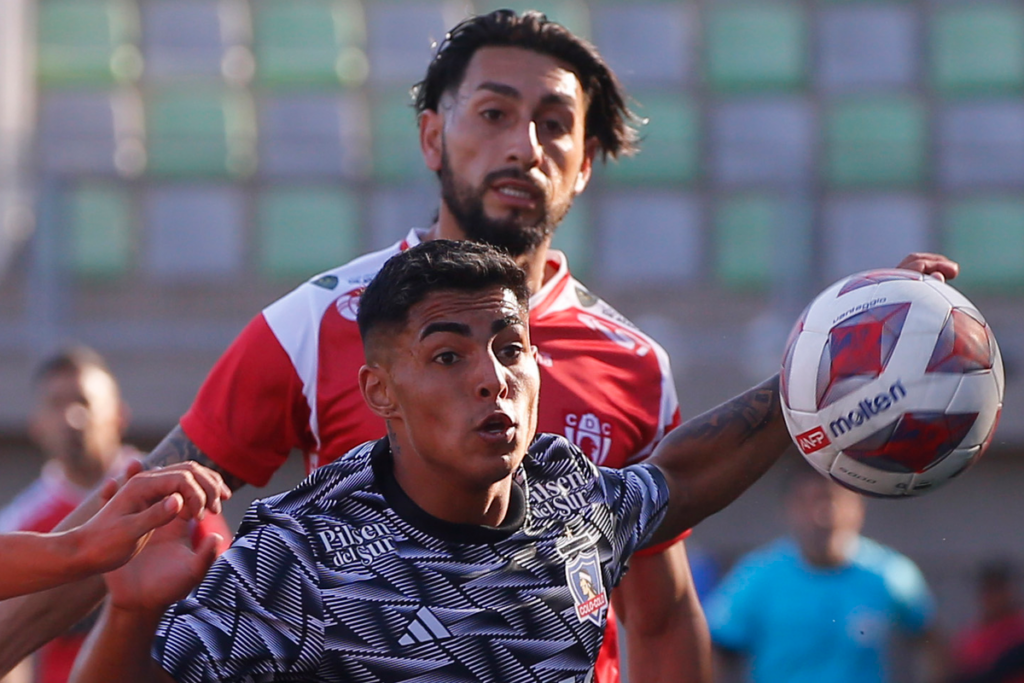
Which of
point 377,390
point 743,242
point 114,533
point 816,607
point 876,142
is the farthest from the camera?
point 876,142

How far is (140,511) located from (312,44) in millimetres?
10218

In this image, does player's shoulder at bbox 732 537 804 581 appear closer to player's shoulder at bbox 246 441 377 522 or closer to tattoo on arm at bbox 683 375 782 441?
tattoo on arm at bbox 683 375 782 441

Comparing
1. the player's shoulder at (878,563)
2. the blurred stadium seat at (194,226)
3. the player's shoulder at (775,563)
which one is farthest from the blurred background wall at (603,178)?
the player's shoulder at (775,563)

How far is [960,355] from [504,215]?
1.05m

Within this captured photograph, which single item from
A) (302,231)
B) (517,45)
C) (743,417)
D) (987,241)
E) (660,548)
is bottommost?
(987,241)

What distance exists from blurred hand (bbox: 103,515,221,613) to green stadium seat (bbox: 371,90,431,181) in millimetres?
8467

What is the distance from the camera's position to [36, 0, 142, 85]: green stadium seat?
39.6ft

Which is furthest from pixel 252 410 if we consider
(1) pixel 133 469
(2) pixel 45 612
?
(1) pixel 133 469

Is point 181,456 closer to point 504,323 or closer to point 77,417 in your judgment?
point 504,323

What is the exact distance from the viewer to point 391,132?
1180cm

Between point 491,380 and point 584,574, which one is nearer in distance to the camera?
point 491,380

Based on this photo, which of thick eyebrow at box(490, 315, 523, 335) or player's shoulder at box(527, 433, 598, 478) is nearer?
thick eyebrow at box(490, 315, 523, 335)

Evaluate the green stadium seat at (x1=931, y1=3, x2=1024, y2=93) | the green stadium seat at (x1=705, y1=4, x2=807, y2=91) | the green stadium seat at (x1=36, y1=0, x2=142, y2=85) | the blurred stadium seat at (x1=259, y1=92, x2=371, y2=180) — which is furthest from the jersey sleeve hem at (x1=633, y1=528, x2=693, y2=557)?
the green stadium seat at (x1=931, y1=3, x2=1024, y2=93)

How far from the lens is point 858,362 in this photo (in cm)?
313
